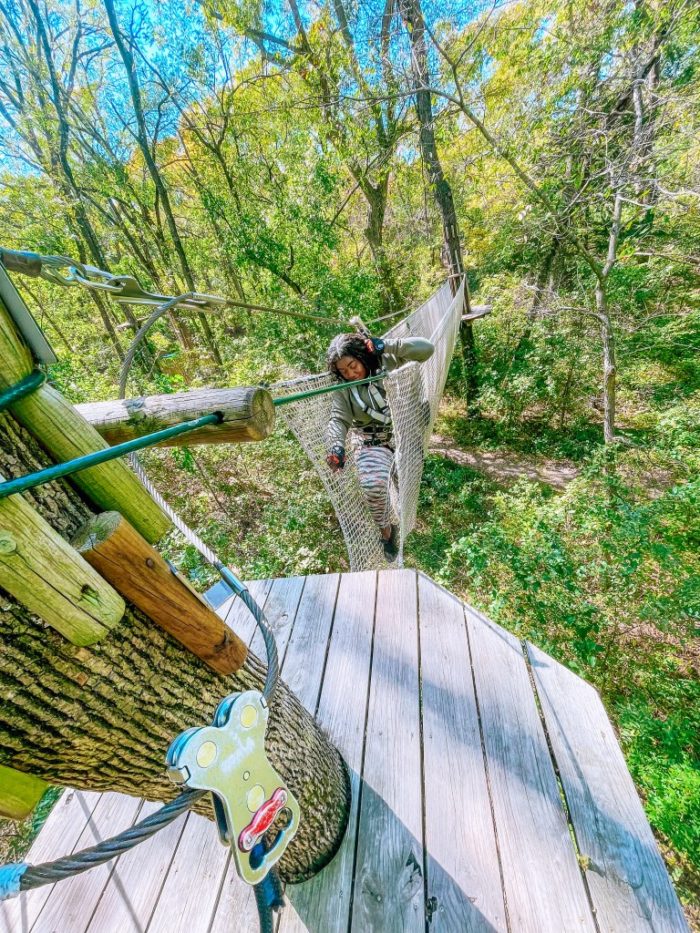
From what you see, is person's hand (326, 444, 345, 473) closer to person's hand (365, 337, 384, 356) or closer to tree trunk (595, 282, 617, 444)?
person's hand (365, 337, 384, 356)

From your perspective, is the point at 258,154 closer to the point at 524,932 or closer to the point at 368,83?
the point at 368,83

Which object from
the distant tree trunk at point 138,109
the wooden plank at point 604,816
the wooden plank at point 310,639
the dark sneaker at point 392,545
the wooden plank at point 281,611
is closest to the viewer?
the wooden plank at point 604,816

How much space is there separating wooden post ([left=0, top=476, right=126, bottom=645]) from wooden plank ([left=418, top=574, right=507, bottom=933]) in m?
0.91

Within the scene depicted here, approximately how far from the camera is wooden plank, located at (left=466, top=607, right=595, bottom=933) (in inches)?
28.8

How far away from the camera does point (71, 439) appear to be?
1.40 ft

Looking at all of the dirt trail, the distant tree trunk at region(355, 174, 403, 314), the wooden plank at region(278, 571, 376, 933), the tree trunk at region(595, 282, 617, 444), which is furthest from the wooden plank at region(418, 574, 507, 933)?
the distant tree trunk at region(355, 174, 403, 314)

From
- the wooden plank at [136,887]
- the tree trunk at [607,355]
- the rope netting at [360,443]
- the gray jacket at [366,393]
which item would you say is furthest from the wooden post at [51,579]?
the tree trunk at [607,355]

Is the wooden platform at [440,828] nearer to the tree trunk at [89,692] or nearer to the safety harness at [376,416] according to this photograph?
the tree trunk at [89,692]

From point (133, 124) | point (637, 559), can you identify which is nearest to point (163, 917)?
Answer: point (637, 559)

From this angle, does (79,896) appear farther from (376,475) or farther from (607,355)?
(607,355)

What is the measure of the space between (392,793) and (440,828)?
0.12 m

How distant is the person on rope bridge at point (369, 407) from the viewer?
2004 millimetres

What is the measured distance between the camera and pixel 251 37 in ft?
15.6

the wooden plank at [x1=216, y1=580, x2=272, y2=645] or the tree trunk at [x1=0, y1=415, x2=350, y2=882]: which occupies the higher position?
the tree trunk at [x1=0, y1=415, x2=350, y2=882]
